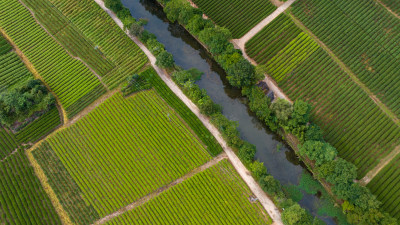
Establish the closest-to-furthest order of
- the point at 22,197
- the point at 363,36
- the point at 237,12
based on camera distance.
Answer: the point at 22,197, the point at 363,36, the point at 237,12

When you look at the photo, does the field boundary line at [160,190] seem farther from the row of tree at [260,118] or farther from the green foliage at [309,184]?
the green foliage at [309,184]

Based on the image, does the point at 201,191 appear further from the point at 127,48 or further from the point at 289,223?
the point at 127,48

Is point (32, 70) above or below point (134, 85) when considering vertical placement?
above

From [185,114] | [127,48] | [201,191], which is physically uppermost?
[127,48]

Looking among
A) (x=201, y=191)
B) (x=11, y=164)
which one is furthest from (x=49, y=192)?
(x=201, y=191)

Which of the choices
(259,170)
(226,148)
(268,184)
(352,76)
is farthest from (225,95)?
(352,76)

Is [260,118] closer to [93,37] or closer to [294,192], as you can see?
[294,192]

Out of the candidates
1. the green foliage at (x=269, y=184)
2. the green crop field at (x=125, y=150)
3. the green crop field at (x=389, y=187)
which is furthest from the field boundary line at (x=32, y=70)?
the green crop field at (x=389, y=187)
